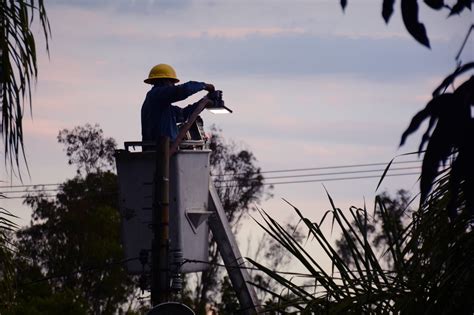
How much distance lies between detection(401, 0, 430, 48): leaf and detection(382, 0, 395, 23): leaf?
1.3 inches

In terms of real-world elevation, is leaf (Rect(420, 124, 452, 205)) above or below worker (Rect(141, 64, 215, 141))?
below

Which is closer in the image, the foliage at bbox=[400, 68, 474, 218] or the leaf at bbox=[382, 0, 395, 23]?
the foliage at bbox=[400, 68, 474, 218]

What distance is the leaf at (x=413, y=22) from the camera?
9.76ft

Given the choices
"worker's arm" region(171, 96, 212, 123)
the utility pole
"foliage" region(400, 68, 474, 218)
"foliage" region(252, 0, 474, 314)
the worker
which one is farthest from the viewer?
"worker's arm" region(171, 96, 212, 123)

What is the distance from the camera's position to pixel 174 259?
14906 mm

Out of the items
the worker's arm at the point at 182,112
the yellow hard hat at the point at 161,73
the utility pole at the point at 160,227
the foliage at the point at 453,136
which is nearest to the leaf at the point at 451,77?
A: the foliage at the point at 453,136

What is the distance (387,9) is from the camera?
3.09 m

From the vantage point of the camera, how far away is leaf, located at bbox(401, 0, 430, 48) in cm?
297

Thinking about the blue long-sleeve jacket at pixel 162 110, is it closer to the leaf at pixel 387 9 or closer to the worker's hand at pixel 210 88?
the worker's hand at pixel 210 88

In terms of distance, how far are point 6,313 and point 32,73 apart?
222cm

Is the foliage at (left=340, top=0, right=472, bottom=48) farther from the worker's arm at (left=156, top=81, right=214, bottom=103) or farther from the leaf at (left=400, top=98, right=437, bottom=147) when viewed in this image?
the worker's arm at (left=156, top=81, right=214, bottom=103)


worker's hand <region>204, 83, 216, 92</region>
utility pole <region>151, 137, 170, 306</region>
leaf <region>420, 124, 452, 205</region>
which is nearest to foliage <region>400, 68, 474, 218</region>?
leaf <region>420, 124, 452, 205</region>

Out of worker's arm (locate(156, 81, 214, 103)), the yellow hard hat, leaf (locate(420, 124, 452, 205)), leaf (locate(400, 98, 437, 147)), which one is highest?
the yellow hard hat

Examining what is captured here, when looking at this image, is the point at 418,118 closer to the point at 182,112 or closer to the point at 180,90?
the point at 180,90
